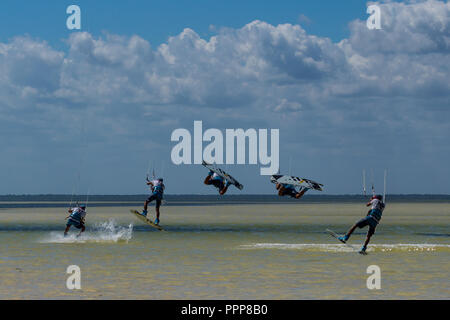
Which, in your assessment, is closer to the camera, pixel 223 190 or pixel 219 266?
pixel 219 266

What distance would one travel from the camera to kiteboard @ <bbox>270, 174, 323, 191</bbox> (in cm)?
3319

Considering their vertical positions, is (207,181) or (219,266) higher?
(207,181)

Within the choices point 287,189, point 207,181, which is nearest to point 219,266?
point 287,189

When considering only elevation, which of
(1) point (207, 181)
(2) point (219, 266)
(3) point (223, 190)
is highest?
(1) point (207, 181)

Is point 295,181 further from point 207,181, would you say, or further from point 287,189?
point 207,181

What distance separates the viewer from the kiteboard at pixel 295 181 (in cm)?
3319

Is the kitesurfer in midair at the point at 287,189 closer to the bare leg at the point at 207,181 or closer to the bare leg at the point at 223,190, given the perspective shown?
the bare leg at the point at 223,190

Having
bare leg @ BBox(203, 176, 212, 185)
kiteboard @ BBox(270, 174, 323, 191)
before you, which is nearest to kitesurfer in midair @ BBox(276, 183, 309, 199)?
kiteboard @ BBox(270, 174, 323, 191)

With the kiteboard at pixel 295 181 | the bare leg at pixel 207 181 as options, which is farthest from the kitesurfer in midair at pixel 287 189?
the bare leg at pixel 207 181

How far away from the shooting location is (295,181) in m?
34.0

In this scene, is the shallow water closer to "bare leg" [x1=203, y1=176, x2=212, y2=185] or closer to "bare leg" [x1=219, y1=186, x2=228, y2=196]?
"bare leg" [x1=219, y1=186, x2=228, y2=196]
